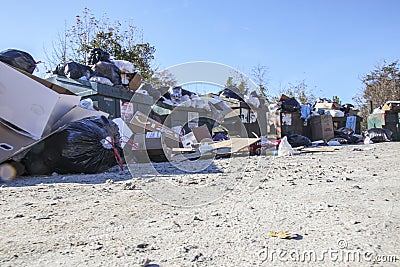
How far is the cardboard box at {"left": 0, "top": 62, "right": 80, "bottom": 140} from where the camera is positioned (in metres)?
2.46

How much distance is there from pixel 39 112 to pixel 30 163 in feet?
1.46

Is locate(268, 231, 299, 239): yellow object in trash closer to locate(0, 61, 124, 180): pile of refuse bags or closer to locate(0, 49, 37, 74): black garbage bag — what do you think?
locate(0, 61, 124, 180): pile of refuse bags

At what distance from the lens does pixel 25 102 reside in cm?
251

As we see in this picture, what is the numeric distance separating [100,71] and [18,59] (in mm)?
1395

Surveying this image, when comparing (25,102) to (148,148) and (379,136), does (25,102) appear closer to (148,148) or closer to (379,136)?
(148,148)

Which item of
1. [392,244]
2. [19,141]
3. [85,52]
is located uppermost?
[85,52]

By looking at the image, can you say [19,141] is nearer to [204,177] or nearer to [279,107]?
[204,177]

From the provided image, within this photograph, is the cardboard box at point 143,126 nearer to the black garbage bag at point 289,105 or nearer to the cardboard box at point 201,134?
the cardboard box at point 201,134

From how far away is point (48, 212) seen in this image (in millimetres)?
1384

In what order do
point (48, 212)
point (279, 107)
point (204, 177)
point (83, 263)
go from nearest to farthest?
point (83, 263), point (48, 212), point (204, 177), point (279, 107)

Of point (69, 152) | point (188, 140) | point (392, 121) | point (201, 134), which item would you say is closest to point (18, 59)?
point (69, 152)

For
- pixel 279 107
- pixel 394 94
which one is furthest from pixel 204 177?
pixel 394 94

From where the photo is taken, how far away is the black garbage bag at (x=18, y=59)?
9.81ft

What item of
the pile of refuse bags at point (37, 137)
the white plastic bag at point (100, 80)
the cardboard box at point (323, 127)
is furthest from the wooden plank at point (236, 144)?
the cardboard box at point (323, 127)
